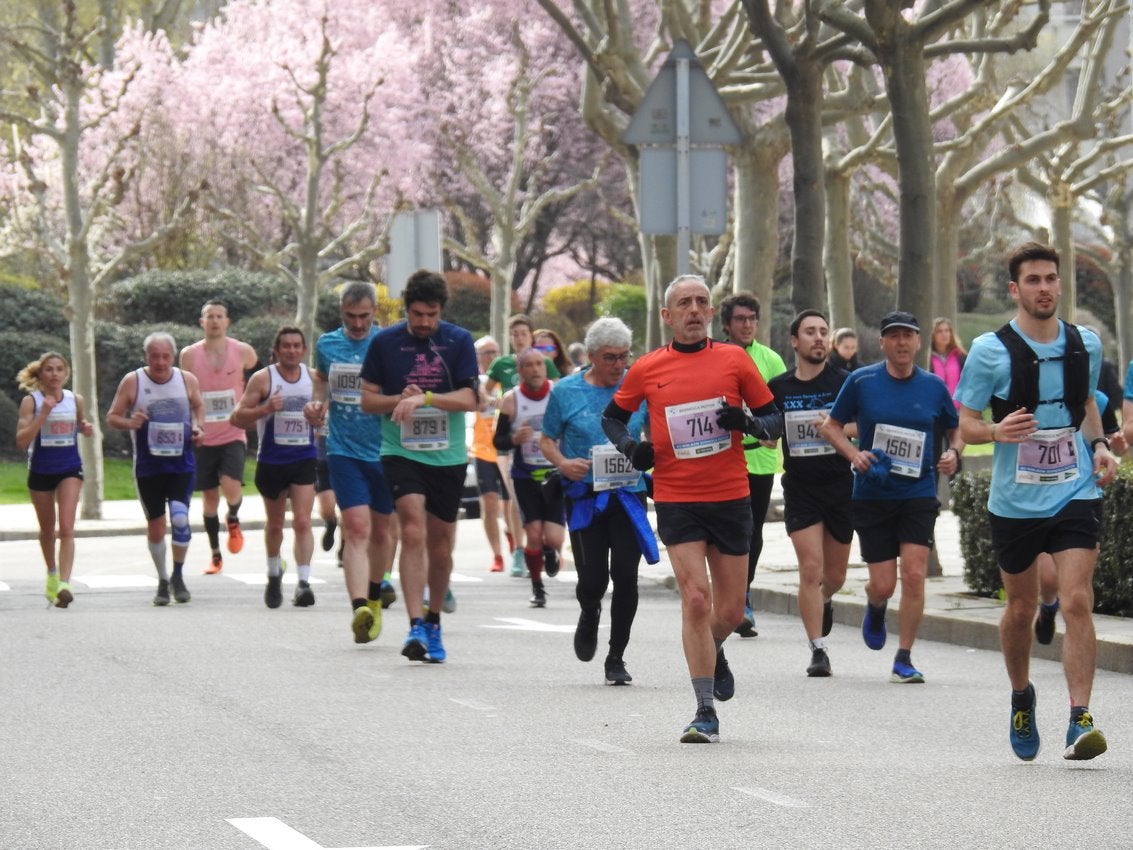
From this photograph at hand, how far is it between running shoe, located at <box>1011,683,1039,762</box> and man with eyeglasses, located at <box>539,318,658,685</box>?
102 inches

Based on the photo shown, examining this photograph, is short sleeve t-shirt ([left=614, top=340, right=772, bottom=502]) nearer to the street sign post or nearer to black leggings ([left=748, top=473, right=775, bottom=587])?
black leggings ([left=748, top=473, right=775, bottom=587])

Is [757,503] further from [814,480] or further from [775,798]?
[775,798]

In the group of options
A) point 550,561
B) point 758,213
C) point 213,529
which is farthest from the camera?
point 758,213

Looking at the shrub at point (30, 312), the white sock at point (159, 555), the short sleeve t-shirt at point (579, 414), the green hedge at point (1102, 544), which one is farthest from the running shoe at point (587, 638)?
the shrub at point (30, 312)

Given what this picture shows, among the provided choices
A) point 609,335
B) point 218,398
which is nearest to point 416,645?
point 609,335

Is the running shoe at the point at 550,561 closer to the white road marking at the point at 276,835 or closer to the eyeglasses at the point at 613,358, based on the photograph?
the eyeglasses at the point at 613,358

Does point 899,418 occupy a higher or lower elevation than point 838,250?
lower

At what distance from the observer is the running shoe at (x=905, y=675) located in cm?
1091

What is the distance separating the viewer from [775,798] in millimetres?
7461

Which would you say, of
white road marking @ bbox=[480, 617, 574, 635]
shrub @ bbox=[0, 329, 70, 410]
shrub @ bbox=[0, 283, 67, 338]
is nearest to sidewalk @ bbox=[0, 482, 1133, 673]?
white road marking @ bbox=[480, 617, 574, 635]

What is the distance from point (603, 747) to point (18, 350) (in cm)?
2713

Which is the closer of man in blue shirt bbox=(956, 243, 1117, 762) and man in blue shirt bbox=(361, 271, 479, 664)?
man in blue shirt bbox=(956, 243, 1117, 762)

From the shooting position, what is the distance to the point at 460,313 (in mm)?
52625

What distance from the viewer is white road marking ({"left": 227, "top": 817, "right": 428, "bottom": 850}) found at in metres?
6.63
